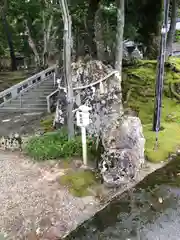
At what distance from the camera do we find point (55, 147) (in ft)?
24.0

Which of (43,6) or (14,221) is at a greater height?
(43,6)

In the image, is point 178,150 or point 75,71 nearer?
point 178,150

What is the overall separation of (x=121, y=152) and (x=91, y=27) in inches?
278

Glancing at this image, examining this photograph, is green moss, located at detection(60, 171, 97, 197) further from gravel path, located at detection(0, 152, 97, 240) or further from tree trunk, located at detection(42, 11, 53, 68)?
tree trunk, located at detection(42, 11, 53, 68)

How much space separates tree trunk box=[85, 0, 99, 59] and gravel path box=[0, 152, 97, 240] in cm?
618

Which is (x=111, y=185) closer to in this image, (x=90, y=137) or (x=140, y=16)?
(x=90, y=137)

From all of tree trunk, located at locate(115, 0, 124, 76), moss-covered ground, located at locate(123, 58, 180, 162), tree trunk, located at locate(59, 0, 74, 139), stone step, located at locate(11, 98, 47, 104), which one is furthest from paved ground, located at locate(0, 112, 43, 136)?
moss-covered ground, located at locate(123, 58, 180, 162)

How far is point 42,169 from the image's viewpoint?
6.75 m

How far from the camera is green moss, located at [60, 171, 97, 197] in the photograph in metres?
5.93

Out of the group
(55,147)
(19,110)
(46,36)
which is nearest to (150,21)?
(46,36)

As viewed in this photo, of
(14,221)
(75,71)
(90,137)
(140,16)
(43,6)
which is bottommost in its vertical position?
(14,221)

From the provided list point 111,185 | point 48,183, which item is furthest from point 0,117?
point 111,185

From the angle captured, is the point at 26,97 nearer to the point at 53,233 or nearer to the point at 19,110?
the point at 19,110

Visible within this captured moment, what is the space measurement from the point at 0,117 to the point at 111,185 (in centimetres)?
653
